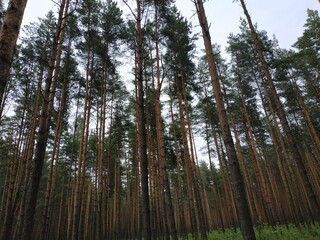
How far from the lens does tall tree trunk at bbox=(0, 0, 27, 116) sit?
7.12ft

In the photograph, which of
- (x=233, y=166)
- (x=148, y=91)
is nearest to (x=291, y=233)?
(x=233, y=166)

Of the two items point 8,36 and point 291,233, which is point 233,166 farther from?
point 291,233

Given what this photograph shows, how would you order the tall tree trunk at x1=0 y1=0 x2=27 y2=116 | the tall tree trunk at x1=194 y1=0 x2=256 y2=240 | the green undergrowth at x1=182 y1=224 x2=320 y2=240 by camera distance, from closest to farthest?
the tall tree trunk at x1=0 y1=0 x2=27 y2=116 < the tall tree trunk at x1=194 y1=0 x2=256 y2=240 < the green undergrowth at x1=182 y1=224 x2=320 y2=240

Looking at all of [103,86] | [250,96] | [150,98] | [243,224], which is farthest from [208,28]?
[250,96]

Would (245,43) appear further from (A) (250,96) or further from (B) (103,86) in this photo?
(B) (103,86)

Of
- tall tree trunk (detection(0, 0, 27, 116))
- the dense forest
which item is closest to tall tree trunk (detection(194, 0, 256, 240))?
the dense forest

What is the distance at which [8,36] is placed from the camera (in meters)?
2.34

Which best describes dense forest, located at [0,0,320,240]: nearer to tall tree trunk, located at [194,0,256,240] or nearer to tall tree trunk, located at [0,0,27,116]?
tall tree trunk, located at [194,0,256,240]

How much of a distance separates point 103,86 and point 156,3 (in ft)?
19.2

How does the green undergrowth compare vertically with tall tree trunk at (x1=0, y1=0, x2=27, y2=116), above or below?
below

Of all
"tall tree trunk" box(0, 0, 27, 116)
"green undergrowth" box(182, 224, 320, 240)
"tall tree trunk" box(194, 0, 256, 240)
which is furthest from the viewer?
"green undergrowth" box(182, 224, 320, 240)

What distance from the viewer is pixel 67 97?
1448 centimetres

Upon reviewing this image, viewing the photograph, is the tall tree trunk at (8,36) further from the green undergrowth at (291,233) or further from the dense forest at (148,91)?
the green undergrowth at (291,233)

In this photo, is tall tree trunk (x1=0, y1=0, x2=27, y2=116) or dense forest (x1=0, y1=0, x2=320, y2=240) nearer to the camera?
tall tree trunk (x1=0, y1=0, x2=27, y2=116)
